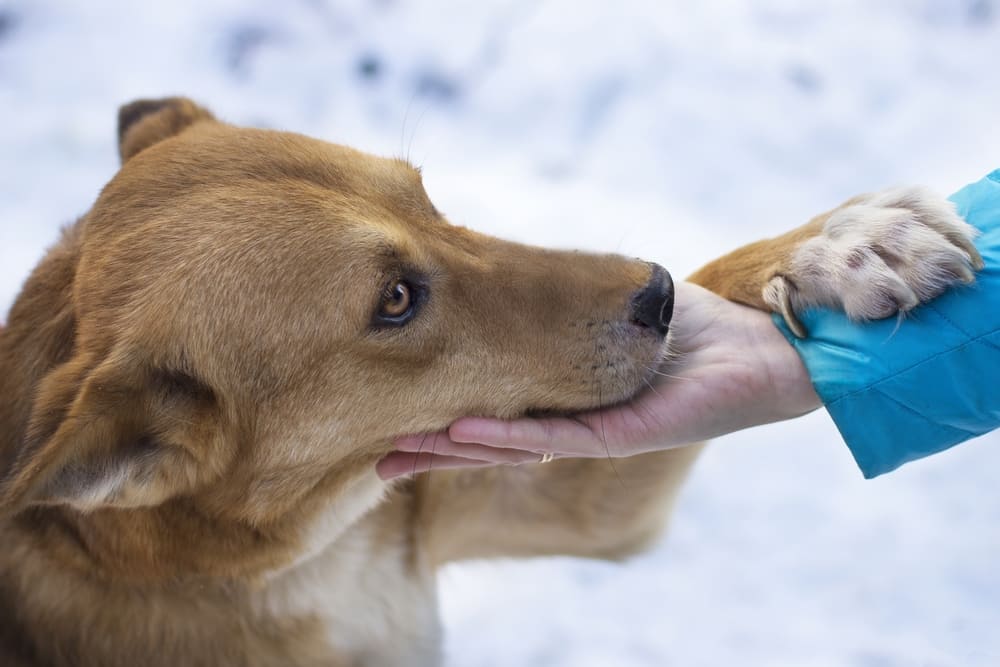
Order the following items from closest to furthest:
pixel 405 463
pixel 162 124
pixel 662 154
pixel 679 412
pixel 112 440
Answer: pixel 112 440 → pixel 679 412 → pixel 405 463 → pixel 162 124 → pixel 662 154

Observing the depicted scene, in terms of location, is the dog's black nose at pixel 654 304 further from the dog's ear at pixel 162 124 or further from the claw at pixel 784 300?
the dog's ear at pixel 162 124

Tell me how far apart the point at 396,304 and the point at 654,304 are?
29.2 inches

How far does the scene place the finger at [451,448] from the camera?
8.71ft

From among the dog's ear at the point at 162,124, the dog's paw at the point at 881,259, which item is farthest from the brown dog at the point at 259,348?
the dog's ear at the point at 162,124

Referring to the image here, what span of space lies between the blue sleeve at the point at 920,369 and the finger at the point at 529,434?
684 millimetres

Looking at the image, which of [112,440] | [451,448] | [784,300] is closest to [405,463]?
[451,448]

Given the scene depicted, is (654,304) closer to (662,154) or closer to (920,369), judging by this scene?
(920,369)

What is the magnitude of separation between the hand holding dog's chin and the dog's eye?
0.35 metres

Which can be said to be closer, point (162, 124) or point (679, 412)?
point (679, 412)

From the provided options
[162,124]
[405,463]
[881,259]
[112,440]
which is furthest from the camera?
[162,124]

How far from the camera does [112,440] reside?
7.73 feet

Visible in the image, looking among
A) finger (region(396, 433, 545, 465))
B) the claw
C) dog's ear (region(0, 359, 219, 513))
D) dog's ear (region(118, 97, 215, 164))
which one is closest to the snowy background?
dog's ear (region(118, 97, 215, 164))

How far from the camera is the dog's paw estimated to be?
2416 mm

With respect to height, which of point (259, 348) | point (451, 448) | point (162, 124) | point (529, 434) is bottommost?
point (451, 448)
